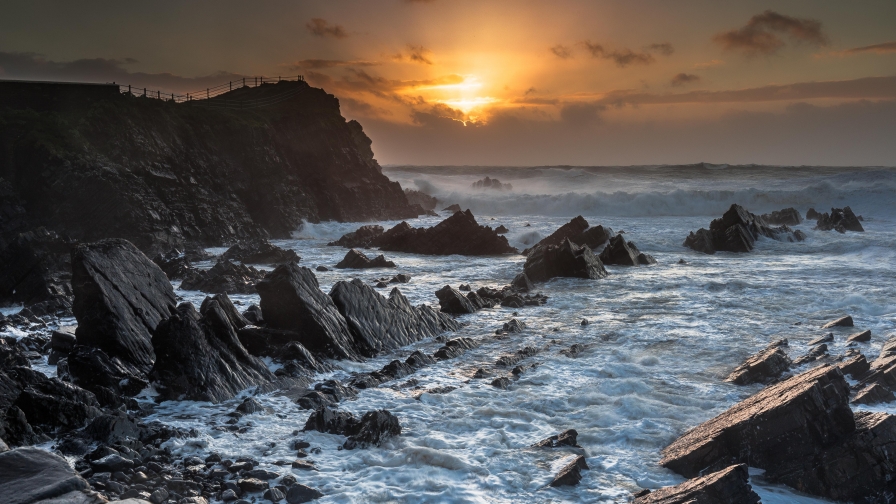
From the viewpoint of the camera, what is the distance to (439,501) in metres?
6.58

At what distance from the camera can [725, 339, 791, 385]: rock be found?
10.3 metres

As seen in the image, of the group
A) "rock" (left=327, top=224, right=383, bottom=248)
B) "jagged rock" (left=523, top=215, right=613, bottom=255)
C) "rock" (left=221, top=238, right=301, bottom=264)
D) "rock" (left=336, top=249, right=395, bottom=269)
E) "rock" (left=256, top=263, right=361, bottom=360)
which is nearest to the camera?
"rock" (left=256, top=263, right=361, bottom=360)

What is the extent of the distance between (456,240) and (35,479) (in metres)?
24.6

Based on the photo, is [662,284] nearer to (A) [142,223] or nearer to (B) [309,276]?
(B) [309,276]

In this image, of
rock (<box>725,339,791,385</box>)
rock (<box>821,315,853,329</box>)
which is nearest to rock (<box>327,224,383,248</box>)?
rock (<box>821,315,853,329</box>)

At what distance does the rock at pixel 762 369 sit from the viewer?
10281mm

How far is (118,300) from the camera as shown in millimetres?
10734

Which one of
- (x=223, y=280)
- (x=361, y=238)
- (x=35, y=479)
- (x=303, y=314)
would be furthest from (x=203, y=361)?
(x=361, y=238)

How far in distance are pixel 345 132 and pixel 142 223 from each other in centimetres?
2351

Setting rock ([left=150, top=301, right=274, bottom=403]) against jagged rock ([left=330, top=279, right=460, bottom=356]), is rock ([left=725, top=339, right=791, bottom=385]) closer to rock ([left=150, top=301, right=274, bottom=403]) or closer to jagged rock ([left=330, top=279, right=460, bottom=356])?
jagged rock ([left=330, top=279, right=460, bottom=356])

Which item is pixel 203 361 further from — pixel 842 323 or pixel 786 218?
pixel 786 218

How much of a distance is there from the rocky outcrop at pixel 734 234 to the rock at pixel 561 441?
22529 mm

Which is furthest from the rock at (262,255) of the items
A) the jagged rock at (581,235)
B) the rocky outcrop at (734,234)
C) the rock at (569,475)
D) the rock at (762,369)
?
the rock at (569,475)

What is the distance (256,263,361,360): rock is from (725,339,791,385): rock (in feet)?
22.0
